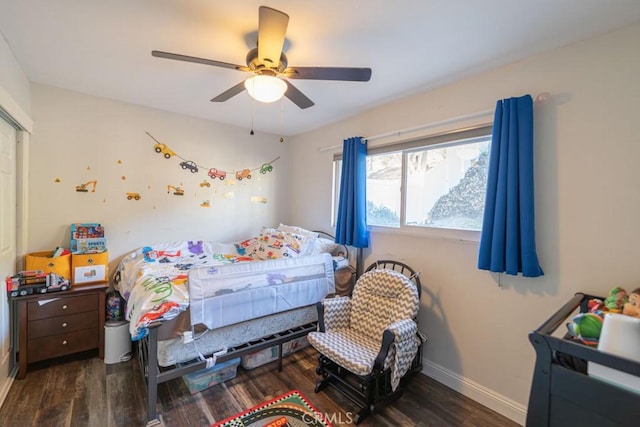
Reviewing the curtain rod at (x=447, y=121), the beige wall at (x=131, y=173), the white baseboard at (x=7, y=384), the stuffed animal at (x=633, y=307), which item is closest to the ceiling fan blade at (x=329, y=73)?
the curtain rod at (x=447, y=121)

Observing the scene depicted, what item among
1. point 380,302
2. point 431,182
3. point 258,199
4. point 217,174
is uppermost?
point 217,174

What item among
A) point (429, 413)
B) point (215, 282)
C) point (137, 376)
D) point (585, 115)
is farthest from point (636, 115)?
point (137, 376)

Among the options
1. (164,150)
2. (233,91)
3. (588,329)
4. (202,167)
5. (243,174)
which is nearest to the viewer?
(588,329)

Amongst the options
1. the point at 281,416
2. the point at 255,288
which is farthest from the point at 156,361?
the point at 281,416

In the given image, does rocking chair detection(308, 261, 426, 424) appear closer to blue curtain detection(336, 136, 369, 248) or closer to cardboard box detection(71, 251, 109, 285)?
blue curtain detection(336, 136, 369, 248)

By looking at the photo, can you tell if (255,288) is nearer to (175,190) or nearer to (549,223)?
(175,190)

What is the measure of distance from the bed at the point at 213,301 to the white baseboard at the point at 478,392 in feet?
3.65

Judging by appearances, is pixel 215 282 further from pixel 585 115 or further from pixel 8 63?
pixel 585 115

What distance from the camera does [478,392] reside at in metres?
2.10

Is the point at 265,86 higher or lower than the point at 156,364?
higher

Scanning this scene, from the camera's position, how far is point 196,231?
3.43 meters

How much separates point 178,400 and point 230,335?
0.55m

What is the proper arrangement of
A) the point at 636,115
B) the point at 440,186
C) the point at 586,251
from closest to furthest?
1. the point at 636,115
2. the point at 586,251
3. the point at 440,186

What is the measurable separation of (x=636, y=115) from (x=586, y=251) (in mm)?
792
